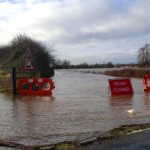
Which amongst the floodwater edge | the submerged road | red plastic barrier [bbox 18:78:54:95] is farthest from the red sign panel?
the submerged road

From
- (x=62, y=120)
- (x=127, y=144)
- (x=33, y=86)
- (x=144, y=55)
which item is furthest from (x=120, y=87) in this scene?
(x=144, y=55)

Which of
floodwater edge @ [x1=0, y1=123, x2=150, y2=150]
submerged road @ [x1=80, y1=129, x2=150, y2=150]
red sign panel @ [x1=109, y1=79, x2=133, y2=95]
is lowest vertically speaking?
submerged road @ [x1=80, y1=129, x2=150, y2=150]

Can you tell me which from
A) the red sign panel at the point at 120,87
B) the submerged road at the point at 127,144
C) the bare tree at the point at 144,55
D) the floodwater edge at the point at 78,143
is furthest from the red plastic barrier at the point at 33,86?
the bare tree at the point at 144,55

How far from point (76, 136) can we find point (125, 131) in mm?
1257

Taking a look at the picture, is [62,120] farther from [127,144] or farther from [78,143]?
[127,144]

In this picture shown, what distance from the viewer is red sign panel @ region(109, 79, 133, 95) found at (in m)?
21.6

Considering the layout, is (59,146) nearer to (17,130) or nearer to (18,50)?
(17,130)

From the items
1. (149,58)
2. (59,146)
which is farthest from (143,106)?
(149,58)

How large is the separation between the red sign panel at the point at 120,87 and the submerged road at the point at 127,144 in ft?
40.4

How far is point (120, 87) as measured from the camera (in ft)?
71.4

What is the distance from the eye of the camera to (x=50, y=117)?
12852mm

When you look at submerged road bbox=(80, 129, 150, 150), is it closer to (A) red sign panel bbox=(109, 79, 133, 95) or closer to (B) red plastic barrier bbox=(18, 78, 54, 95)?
(A) red sign panel bbox=(109, 79, 133, 95)

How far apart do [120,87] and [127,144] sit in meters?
13.3

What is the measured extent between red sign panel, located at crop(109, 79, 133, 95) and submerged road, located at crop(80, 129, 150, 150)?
1231 cm
